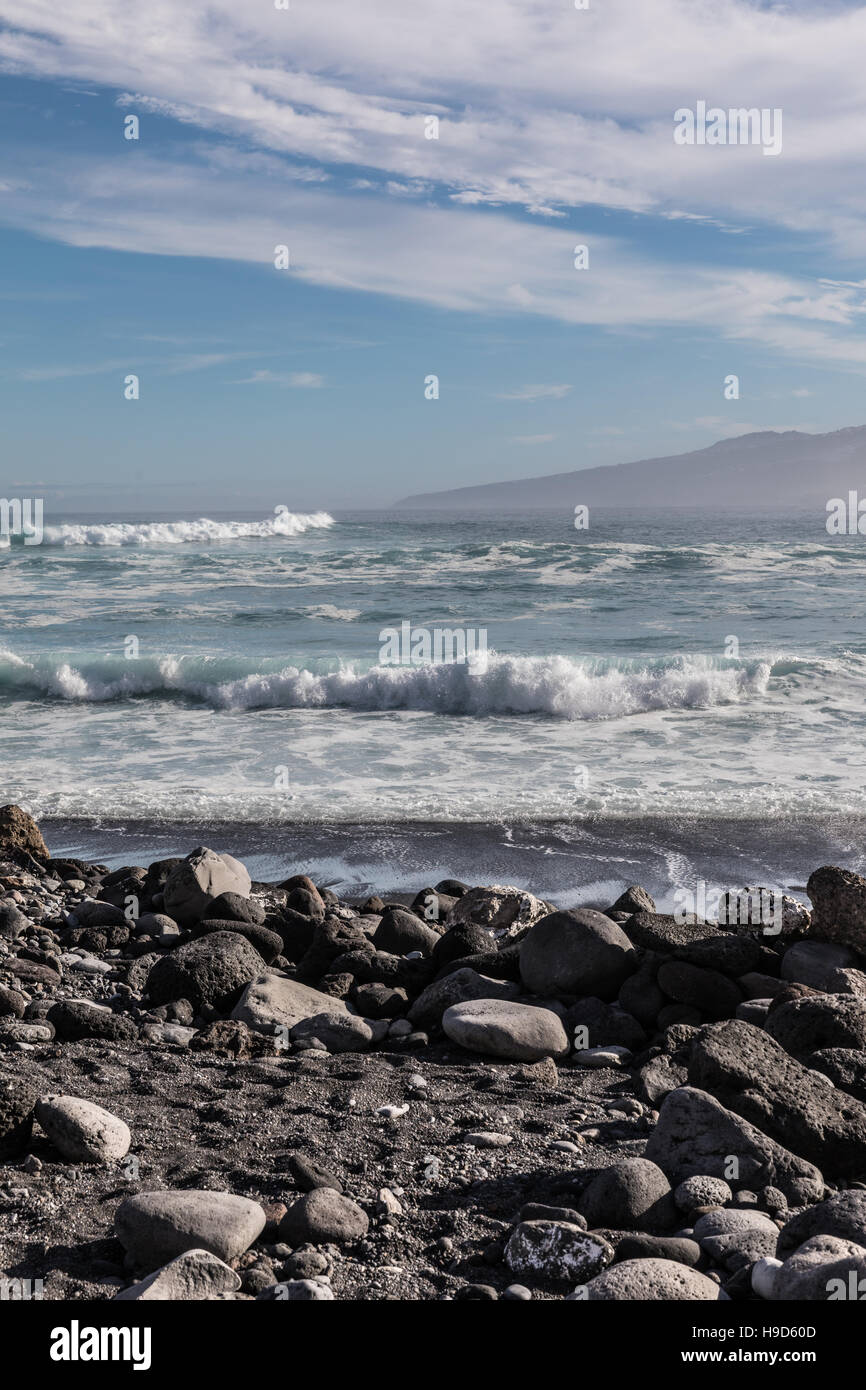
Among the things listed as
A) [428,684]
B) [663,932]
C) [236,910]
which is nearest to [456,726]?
[428,684]

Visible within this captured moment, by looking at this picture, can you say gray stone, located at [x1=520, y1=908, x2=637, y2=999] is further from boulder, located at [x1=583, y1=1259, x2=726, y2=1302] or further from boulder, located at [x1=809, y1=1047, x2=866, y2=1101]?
boulder, located at [x1=583, y1=1259, x2=726, y2=1302]

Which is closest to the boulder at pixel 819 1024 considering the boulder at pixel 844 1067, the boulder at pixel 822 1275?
the boulder at pixel 844 1067

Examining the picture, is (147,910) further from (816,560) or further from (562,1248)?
(816,560)

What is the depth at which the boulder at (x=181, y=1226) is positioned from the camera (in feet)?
8.95

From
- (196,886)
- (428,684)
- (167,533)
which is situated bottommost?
(196,886)

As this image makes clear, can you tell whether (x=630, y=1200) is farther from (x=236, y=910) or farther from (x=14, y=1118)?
(x=236, y=910)

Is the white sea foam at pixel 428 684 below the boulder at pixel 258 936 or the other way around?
the other way around

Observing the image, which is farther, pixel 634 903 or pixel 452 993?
pixel 634 903

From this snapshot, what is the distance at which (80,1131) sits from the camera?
324cm

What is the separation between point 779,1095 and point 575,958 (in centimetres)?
155

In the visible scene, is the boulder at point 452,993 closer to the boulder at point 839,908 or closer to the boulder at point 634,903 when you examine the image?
the boulder at point 634,903

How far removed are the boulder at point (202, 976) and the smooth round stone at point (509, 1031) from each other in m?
1.03

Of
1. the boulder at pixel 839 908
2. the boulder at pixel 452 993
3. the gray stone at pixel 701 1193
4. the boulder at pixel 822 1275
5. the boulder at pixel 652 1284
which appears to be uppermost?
the boulder at pixel 839 908

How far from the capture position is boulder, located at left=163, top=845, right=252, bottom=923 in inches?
242
